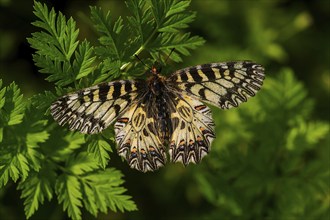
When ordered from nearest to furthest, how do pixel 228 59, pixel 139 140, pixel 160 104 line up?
1. pixel 139 140
2. pixel 160 104
3. pixel 228 59

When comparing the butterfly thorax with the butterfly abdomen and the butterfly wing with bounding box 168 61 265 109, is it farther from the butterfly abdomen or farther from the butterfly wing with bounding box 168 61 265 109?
the butterfly wing with bounding box 168 61 265 109

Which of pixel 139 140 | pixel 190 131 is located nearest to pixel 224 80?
pixel 190 131

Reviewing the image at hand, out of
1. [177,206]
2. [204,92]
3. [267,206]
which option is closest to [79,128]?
[204,92]

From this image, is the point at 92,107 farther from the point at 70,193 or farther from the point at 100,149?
the point at 70,193

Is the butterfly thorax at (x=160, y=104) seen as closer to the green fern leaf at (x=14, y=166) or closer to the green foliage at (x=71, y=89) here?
the green foliage at (x=71, y=89)

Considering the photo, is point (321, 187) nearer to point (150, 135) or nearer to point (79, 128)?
point (150, 135)

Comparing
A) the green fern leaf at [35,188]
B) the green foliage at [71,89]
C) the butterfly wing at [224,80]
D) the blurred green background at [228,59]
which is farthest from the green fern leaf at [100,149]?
the blurred green background at [228,59]
